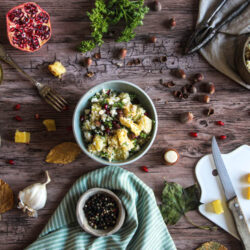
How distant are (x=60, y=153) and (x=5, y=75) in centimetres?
81

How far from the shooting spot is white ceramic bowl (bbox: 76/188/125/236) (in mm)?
2176

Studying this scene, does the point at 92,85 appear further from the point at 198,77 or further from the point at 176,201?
the point at 176,201

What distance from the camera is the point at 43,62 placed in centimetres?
238

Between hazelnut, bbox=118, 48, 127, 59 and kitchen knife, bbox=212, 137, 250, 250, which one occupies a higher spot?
hazelnut, bbox=118, 48, 127, 59

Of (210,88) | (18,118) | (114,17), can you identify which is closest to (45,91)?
(18,118)

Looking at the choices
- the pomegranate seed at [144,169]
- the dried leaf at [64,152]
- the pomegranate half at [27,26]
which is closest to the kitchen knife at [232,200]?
the pomegranate seed at [144,169]

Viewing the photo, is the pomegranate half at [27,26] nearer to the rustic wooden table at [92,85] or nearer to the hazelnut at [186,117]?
the rustic wooden table at [92,85]

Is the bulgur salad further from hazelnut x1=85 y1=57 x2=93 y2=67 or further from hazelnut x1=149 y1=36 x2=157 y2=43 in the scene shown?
hazelnut x1=149 y1=36 x2=157 y2=43

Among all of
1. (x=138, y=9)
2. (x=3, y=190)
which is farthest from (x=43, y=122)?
(x=138, y=9)

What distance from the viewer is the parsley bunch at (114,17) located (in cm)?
224

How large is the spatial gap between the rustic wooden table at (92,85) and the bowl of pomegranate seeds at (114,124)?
0.73 ft

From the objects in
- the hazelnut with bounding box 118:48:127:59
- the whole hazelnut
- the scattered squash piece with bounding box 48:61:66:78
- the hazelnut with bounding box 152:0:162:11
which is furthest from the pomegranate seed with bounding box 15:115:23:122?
the hazelnut with bounding box 152:0:162:11

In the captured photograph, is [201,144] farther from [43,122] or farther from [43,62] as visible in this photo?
[43,62]

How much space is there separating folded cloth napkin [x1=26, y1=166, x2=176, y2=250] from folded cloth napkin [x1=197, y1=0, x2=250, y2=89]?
1.22 meters
